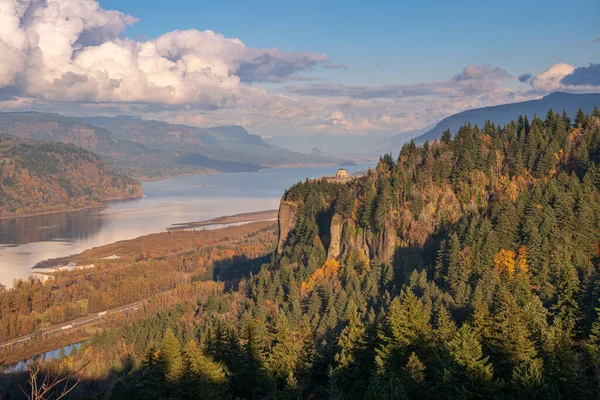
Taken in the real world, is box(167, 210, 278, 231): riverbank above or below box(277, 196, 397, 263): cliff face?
below

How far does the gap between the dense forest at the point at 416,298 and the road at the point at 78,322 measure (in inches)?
388

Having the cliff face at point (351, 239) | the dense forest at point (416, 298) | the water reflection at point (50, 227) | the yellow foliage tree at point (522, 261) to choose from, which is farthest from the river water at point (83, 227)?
the yellow foliage tree at point (522, 261)

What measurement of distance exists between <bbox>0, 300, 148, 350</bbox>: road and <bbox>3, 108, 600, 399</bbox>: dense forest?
986 cm

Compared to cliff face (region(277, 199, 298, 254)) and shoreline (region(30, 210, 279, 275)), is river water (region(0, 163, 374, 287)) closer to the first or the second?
shoreline (region(30, 210, 279, 275))

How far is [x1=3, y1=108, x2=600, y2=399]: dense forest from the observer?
24.2 metres

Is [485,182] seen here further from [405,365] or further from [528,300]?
[405,365]

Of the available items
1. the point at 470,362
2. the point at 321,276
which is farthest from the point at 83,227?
the point at 470,362

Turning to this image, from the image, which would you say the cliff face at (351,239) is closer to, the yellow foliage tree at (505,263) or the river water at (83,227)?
the yellow foliage tree at (505,263)

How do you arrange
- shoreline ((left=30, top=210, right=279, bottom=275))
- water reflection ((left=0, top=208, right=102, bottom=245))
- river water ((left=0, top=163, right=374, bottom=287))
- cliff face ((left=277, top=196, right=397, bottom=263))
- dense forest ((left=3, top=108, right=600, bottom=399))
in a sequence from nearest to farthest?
1. dense forest ((left=3, top=108, right=600, bottom=399))
2. cliff face ((left=277, top=196, right=397, bottom=263))
3. shoreline ((left=30, top=210, right=279, bottom=275))
4. river water ((left=0, top=163, right=374, bottom=287))
5. water reflection ((left=0, top=208, right=102, bottom=245))

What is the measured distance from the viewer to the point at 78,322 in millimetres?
71375

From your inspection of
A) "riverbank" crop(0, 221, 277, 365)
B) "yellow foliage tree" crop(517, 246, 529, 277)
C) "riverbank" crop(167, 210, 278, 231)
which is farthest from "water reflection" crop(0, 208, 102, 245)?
"yellow foliage tree" crop(517, 246, 529, 277)

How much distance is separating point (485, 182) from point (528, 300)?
20.3 meters

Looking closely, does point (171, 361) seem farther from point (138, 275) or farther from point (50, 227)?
point (50, 227)

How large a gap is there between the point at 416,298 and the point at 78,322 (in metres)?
52.9
